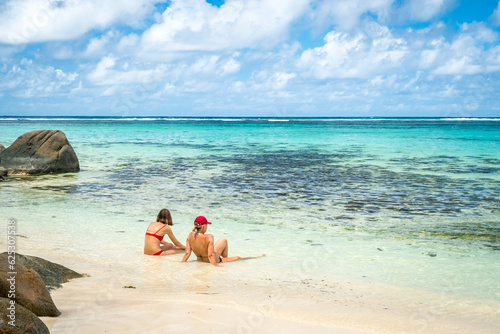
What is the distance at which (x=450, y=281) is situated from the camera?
23.0 ft

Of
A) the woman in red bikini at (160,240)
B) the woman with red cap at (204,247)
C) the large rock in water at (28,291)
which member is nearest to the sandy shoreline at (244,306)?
the large rock in water at (28,291)

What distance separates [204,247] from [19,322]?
4.25 meters

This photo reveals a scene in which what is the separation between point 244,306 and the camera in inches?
225

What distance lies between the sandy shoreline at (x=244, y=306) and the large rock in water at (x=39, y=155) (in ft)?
42.2

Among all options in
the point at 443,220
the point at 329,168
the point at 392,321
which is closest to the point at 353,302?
the point at 392,321

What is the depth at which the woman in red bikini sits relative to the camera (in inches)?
326

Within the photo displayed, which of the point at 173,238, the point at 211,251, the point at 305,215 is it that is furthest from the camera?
the point at 305,215

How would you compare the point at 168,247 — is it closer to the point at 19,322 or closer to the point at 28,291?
the point at 28,291

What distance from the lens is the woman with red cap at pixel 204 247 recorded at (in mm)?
7792

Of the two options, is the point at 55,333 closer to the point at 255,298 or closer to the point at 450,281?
the point at 255,298

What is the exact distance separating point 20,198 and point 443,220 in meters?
11.4

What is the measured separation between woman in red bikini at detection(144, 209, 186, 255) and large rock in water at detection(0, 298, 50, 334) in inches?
168

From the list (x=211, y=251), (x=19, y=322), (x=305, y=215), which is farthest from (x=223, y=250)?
(x=19, y=322)

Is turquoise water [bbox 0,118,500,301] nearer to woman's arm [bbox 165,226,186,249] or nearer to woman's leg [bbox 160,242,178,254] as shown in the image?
woman's leg [bbox 160,242,178,254]
